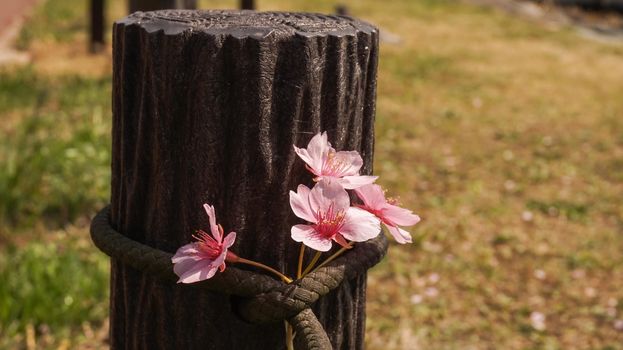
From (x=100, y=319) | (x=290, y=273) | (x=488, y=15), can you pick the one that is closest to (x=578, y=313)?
(x=100, y=319)

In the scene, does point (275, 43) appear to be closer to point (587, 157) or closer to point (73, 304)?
point (73, 304)

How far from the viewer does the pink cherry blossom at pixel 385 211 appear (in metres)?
1.24

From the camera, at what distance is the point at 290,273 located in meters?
1.26

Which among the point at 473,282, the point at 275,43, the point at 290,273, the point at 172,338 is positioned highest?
the point at 275,43

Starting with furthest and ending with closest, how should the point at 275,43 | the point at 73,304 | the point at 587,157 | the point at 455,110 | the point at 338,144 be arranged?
1. the point at 455,110
2. the point at 587,157
3. the point at 73,304
4. the point at 338,144
5. the point at 275,43

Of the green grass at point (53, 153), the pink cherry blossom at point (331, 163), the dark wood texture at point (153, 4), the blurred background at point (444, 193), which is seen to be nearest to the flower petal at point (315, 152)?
the pink cherry blossom at point (331, 163)

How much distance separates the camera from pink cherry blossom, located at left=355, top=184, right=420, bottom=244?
1.24 meters

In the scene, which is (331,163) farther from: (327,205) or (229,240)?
(229,240)

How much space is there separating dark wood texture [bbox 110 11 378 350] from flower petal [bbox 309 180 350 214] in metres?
0.06

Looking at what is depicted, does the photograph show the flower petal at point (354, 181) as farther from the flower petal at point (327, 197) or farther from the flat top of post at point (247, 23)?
the flat top of post at point (247, 23)

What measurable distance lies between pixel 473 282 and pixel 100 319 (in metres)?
1.75

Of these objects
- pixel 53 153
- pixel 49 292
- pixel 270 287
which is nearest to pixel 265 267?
pixel 270 287

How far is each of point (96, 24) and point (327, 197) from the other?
653 cm

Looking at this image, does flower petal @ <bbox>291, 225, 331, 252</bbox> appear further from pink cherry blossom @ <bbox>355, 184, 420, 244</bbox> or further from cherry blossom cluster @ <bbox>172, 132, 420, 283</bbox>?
pink cherry blossom @ <bbox>355, 184, 420, 244</bbox>
